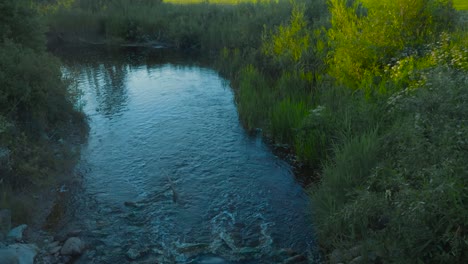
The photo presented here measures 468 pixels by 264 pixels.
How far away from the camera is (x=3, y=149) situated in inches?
246

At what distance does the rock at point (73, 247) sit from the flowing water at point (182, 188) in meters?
0.14

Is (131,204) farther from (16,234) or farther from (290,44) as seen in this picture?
(290,44)

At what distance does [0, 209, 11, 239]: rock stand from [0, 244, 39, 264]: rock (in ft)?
1.17

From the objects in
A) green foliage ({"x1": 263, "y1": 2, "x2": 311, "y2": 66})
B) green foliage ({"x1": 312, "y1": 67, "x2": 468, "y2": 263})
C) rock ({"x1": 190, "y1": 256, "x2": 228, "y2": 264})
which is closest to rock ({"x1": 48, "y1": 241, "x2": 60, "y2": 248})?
rock ({"x1": 190, "y1": 256, "x2": 228, "y2": 264})

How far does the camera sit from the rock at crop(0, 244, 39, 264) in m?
4.65

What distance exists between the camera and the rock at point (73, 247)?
5399 millimetres

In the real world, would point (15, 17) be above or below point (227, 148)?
above

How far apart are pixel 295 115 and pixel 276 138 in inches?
28.3

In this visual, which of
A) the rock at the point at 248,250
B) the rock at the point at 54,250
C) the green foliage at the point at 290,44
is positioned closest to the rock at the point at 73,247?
the rock at the point at 54,250

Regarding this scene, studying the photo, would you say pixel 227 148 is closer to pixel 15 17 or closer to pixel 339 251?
pixel 339 251

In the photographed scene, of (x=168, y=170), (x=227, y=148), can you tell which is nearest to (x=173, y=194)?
(x=168, y=170)

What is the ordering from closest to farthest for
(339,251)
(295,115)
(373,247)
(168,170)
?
(373,247), (339,251), (168,170), (295,115)

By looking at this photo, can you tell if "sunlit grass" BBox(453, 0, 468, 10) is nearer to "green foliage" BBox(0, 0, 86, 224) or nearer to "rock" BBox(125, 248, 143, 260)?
"green foliage" BBox(0, 0, 86, 224)

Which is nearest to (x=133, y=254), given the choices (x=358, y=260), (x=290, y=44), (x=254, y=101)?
(x=358, y=260)
